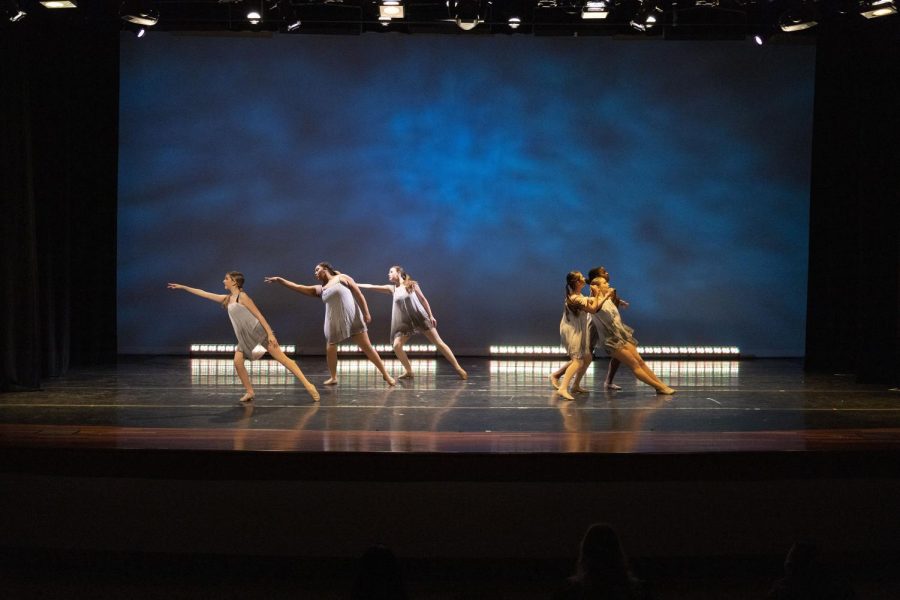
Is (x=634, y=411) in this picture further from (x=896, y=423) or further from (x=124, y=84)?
(x=124, y=84)

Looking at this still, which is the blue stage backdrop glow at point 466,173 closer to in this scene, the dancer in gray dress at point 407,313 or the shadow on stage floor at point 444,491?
the dancer in gray dress at point 407,313

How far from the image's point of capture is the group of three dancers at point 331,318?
7.49 metres

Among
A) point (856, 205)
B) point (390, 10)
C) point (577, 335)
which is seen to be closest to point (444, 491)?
point (577, 335)

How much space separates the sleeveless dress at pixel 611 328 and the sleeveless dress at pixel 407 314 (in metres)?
2.16

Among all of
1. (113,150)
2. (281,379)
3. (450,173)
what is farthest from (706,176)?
(113,150)

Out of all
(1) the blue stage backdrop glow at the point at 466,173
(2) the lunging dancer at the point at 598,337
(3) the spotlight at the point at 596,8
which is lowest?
(2) the lunging dancer at the point at 598,337

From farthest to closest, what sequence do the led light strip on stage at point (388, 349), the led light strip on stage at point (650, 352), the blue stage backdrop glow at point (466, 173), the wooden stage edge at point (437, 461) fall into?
the led light strip on stage at point (388, 349)
the led light strip on stage at point (650, 352)
the blue stage backdrop glow at point (466, 173)
the wooden stage edge at point (437, 461)

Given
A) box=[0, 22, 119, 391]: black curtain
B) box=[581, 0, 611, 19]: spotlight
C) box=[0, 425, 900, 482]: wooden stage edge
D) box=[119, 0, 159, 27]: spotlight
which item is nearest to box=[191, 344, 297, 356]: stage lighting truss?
box=[0, 22, 119, 391]: black curtain

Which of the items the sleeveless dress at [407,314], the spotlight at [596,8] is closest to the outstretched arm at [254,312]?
the sleeveless dress at [407,314]

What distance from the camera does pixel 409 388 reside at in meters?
8.57

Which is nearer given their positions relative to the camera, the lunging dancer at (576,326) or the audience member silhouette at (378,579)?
the audience member silhouette at (378,579)

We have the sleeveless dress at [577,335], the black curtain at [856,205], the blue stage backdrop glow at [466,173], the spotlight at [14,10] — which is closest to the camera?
the spotlight at [14,10]

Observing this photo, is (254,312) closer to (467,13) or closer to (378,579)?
(467,13)

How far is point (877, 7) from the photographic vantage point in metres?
7.51
